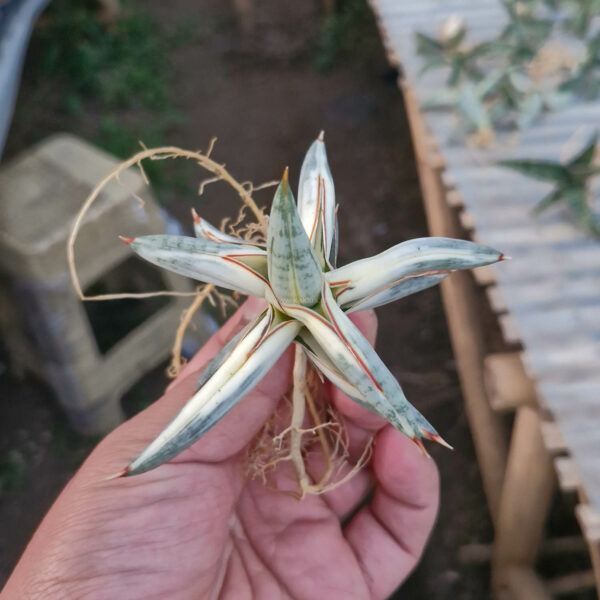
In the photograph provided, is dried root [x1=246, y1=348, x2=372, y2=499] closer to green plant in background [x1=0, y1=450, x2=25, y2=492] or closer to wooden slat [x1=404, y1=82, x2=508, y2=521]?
wooden slat [x1=404, y1=82, x2=508, y2=521]

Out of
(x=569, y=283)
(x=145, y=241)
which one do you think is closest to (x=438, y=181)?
(x=569, y=283)

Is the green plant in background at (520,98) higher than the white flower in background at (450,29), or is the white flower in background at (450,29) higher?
the white flower in background at (450,29)

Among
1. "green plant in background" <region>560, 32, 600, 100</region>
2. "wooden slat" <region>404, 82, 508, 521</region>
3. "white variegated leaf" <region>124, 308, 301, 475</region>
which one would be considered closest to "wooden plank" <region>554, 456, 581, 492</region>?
"wooden slat" <region>404, 82, 508, 521</region>

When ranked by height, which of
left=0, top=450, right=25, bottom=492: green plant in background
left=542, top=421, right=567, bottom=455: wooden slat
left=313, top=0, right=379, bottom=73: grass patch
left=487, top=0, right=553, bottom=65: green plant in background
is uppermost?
left=487, top=0, right=553, bottom=65: green plant in background

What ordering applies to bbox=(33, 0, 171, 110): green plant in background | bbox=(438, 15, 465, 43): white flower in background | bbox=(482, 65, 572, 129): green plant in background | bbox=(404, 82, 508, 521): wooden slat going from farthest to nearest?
bbox=(33, 0, 171, 110): green plant in background
bbox=(438, 15, 465, 43): white flower in background
bbox=(482, 65, 572, 129): green plant in background
bbox=(404, 82, 508, 521): wooden slat

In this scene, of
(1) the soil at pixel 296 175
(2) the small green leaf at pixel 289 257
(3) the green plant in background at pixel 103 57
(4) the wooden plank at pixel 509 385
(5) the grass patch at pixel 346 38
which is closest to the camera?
(2) the small green leaf at pixel 289 257

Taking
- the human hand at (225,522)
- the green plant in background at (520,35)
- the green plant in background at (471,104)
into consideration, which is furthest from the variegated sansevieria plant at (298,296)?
the green plant in background at (520,35)

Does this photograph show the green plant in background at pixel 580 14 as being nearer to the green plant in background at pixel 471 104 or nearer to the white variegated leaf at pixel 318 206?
the green plant in background at pixel 471 104
